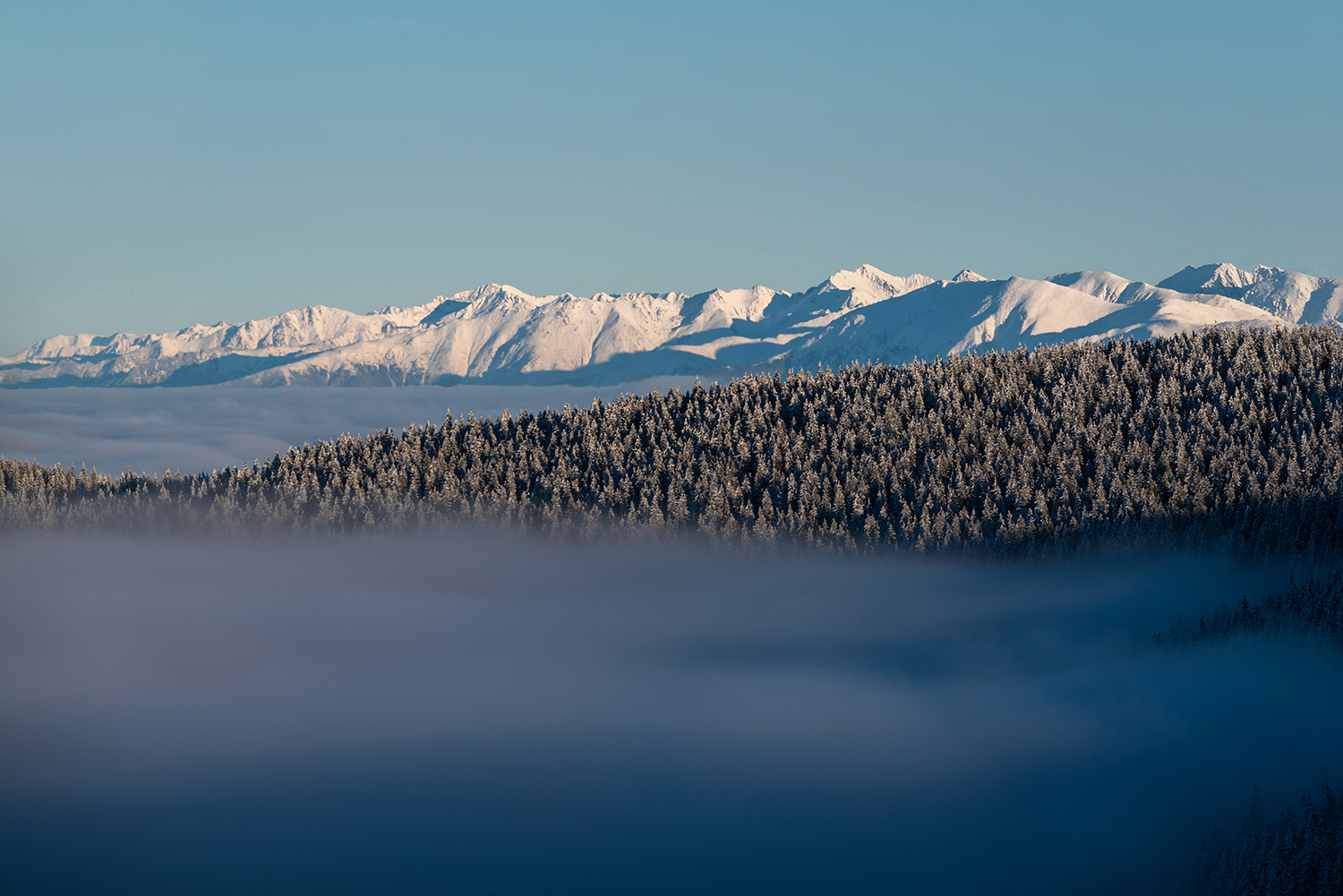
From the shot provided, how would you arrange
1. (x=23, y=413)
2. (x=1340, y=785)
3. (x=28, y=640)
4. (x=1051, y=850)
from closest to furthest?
(x=23, y=413) < (x=1340, y=785) < (x=1051, y=850) < (x=28, y=640)

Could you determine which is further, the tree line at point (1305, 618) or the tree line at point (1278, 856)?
the tree line at point (1305, 618)

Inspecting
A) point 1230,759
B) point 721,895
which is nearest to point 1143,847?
point 1230,759

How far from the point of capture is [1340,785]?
158 meters

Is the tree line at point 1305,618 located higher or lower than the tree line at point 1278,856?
higher

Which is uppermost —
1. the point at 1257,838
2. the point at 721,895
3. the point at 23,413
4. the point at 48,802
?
the point at 23,413

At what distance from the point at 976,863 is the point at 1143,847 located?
30055mm

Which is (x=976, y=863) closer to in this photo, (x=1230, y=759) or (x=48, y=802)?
(x=1230, y=759)

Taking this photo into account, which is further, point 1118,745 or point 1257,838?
point 1118,745

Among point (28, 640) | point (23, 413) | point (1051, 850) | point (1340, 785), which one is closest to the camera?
point (23, 413)

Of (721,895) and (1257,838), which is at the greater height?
(1257,838)

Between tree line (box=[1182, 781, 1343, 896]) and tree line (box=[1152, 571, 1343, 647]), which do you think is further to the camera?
tree line (box=[1152, 571, 1343, 647])

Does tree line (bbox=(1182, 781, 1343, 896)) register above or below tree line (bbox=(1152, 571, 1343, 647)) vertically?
below

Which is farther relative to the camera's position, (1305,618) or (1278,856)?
(1305,618)

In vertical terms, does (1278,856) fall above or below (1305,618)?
below
